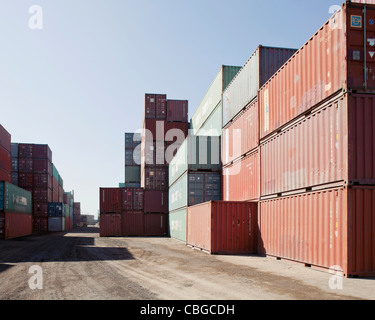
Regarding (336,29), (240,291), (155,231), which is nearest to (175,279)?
(240,291)

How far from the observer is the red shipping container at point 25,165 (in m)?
46.2

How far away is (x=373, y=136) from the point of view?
35.3ft

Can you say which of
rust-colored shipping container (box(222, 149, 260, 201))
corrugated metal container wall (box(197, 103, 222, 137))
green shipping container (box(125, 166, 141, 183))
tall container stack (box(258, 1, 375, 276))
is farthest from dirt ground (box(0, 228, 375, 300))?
green shipping container (box(125, 166, 141, 183))

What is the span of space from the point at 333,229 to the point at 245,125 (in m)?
9.17

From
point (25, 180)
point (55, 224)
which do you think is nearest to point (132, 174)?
point (55, 224)

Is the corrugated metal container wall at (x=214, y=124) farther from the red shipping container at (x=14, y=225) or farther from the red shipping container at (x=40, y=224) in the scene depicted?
the red shipping container at (x=40, y=224)

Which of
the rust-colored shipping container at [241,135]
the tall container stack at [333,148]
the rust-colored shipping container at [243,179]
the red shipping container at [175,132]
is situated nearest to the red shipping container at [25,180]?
the red shipping container at [175,132]

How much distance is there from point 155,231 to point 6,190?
14.5 meters

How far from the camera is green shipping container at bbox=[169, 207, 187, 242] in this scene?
26.5 metres

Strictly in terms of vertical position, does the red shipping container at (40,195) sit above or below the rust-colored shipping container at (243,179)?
below

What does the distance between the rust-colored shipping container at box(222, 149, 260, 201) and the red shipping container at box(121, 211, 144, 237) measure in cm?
1603

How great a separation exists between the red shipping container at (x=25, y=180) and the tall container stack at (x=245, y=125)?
3270 cm

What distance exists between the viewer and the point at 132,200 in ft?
121

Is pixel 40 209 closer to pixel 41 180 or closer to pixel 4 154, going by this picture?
pixel 41 180
